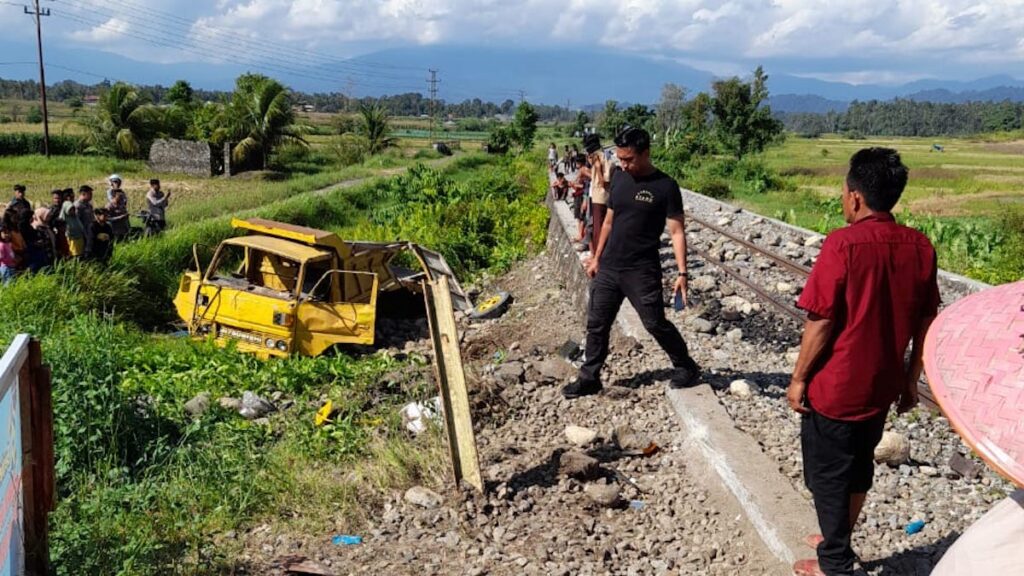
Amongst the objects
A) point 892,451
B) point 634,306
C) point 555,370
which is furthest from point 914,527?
point 555,370

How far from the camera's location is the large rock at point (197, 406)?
24.8 feet

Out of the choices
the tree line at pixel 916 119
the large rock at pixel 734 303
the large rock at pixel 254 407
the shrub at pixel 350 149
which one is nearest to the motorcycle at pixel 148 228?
the large rock at pixel 254 407

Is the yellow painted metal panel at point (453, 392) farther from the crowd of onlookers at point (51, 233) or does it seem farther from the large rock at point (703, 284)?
the crowd of onlookers at point (51, 233)

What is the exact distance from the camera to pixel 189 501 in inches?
206

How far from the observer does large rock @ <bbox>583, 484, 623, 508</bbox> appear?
492cm

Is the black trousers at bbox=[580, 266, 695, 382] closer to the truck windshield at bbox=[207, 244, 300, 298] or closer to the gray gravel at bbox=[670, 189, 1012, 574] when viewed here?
the gray gravel at bbox=[670, 189, 1012, 574]

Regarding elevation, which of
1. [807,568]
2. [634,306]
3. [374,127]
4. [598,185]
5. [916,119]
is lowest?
[807,568]

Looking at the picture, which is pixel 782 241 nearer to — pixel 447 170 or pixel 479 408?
pixel 479 408

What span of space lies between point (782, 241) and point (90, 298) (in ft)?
36.8

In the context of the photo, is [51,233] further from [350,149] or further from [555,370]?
[350,149]

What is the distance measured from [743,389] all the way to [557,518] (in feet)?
7.31

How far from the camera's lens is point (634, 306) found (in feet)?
19.3

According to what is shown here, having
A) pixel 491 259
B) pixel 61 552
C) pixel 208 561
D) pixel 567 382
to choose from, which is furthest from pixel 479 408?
pixel 491 259

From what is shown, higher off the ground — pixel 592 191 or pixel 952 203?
pixel 592 191
